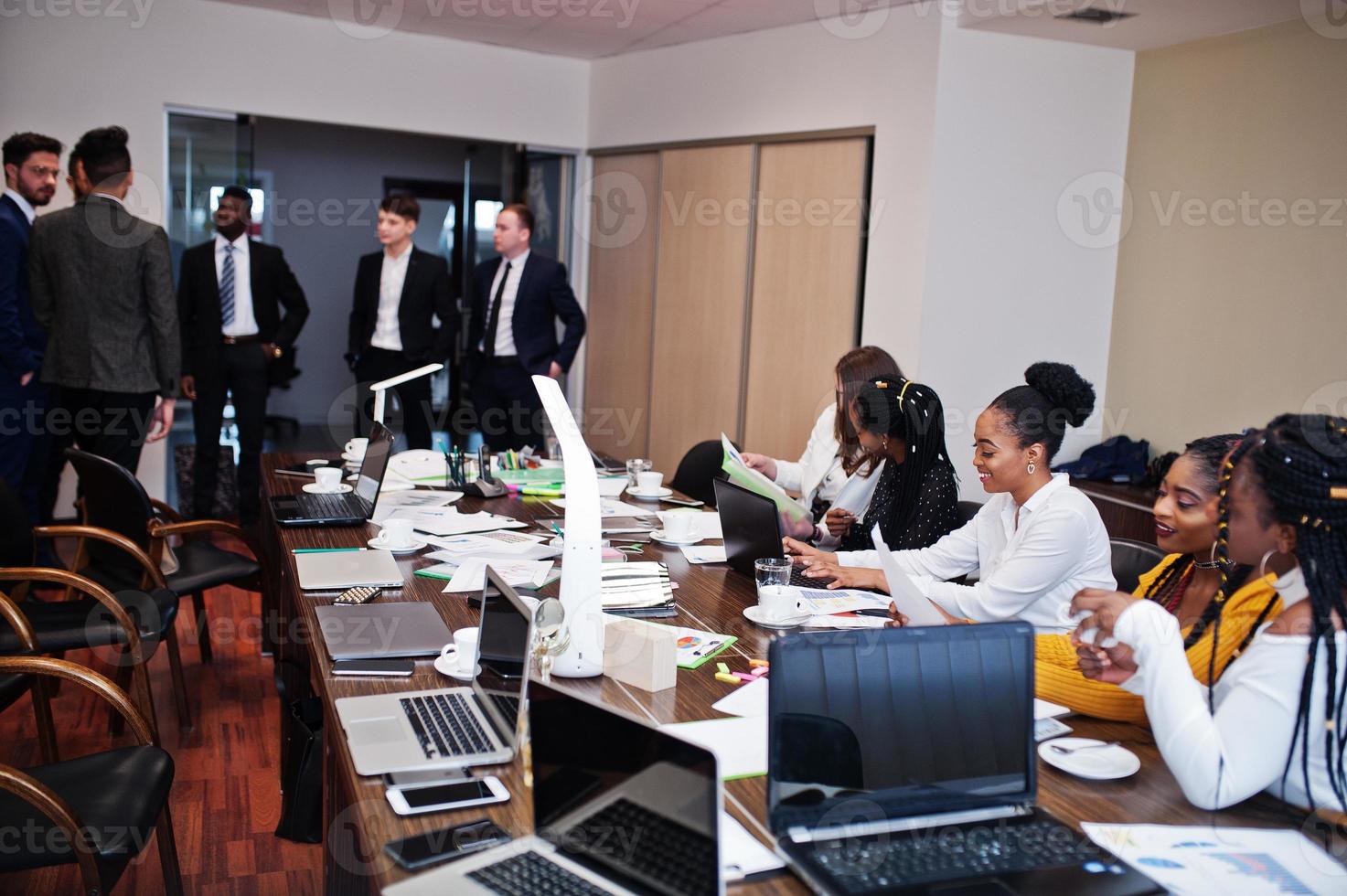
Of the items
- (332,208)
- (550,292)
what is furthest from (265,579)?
(332,208)

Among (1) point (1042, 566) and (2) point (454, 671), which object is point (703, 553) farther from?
(2) point (454, 671)

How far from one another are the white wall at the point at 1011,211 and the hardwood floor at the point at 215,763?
3190 millimetres

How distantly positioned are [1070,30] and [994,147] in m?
0.57

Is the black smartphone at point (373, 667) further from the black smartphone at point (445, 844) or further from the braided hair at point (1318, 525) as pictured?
the braided hair at point (1318, 525)

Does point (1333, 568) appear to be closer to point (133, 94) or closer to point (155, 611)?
point (155, 611)

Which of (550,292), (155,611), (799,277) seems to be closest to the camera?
(155,611)

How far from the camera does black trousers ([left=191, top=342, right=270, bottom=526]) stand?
5.98 metres

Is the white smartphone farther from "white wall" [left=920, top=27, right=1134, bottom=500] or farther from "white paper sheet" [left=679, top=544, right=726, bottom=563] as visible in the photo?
"white wall" [left=920, top=27, right=1134, bottom=500]

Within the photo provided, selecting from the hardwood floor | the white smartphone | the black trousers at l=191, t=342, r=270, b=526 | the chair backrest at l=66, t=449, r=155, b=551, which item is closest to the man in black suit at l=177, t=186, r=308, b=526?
the black trousers at l=191, t=342, r=270, b=526

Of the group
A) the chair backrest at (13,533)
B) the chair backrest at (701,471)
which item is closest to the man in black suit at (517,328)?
the chair backrest at (701,471)

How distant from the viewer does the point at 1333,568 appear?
162 cm

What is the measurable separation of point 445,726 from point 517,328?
181 inches

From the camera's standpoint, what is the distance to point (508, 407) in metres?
6.40

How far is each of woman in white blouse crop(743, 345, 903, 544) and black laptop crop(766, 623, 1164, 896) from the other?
1.98 metres
